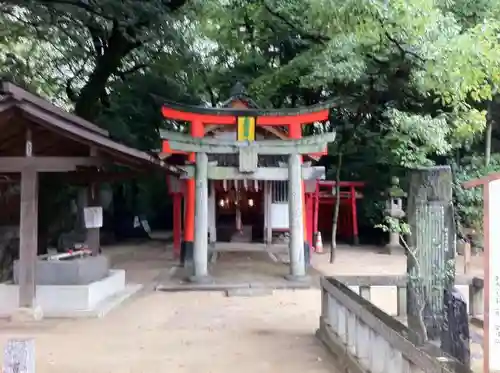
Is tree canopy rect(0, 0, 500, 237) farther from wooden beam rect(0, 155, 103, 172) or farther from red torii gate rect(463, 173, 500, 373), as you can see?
red torii gate rect(463, 173, 500, 373)

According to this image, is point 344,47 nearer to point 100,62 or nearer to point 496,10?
point 496,10

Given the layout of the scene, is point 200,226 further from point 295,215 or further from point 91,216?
point 91,216

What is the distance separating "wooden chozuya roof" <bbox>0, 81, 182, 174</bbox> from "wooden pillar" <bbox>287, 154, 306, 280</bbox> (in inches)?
158

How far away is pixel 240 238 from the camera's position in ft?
73.6

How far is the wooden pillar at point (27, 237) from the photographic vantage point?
356 inches

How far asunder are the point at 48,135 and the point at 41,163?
2.70 feet

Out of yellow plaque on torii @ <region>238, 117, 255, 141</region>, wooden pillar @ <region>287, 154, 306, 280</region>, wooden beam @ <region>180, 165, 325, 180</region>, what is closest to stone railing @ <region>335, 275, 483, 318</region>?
wooden pillar @ <region>287, 154, 306, 280</region>

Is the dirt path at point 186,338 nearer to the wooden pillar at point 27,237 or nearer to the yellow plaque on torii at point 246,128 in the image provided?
the wooden pillar at point 27,237

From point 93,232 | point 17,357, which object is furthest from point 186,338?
point 17,357

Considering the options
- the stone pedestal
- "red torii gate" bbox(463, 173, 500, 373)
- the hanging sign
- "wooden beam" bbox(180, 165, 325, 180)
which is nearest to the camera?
"red torii gate" bbox(463, 173, 500, 373)

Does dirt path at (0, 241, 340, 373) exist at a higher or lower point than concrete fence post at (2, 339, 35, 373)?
lower

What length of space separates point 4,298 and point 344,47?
35.7 ft

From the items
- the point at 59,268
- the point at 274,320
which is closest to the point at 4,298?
the point at 59,268

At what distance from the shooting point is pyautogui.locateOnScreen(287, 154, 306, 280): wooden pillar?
13.3 metres
